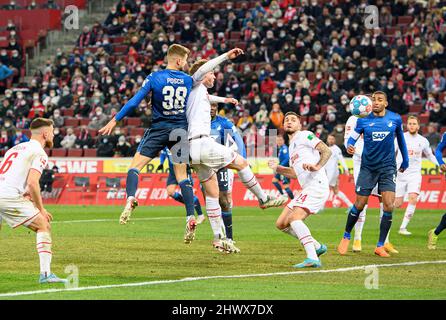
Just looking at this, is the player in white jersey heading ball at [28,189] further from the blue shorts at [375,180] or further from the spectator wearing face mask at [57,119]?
the spectator wearing face mask at [57,119]

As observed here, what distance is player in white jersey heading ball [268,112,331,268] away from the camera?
13.5 m

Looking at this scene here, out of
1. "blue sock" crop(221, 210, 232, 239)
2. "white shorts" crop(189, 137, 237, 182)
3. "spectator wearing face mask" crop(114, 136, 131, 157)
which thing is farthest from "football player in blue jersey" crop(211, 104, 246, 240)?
"spectator wearing face mask" crop(114, 136, 131, 157)

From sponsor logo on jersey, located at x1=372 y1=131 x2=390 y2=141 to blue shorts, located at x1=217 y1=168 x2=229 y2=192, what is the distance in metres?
2.63

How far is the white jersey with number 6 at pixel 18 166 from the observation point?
11789 mm

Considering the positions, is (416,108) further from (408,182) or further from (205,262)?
(205,262)

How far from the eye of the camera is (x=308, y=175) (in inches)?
550

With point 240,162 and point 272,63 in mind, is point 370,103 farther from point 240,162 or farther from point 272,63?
point 272,63

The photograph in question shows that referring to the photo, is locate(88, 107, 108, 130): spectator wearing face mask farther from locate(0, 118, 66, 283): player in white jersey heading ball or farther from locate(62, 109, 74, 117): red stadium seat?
locate(0, 118, 66, 283): player in white jersey heading ball

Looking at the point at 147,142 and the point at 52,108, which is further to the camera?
the point at 52,108

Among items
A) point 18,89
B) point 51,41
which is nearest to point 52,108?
point 18,89

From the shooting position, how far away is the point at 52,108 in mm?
40812

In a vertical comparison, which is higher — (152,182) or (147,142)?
(147,142)

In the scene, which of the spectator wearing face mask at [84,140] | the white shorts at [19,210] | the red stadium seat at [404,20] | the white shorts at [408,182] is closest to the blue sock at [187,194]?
the white shorts at [19,210]

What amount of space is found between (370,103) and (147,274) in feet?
17.8
